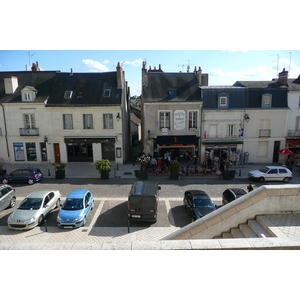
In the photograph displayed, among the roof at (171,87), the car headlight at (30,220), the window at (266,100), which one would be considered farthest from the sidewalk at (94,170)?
the car headlight at (30,220)

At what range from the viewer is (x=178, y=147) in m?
23.1

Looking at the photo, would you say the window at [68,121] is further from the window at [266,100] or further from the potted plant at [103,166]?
the window at [266,100]

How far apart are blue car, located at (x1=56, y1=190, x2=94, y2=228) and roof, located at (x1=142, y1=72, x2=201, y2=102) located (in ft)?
40.9

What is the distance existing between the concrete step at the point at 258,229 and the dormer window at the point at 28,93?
21.5 meters

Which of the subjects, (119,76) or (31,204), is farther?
(119,76)

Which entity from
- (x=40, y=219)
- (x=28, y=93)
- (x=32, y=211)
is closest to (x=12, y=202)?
(x=32, y=211)

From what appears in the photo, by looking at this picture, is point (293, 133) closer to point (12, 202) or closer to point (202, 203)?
point (202, 203)

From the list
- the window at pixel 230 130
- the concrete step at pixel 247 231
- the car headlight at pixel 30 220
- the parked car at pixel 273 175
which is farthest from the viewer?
the window at pixel 230 130

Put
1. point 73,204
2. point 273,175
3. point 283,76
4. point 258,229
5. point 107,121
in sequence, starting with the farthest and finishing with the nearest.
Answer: point 283,76 → point 107,121 → point 273,175 → point 73,204 → point 258,229

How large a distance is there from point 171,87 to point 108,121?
6.90m

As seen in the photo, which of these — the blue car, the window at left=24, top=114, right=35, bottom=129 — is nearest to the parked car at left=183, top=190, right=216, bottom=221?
the blue car

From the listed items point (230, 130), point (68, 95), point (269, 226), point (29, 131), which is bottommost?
point (269, 226)

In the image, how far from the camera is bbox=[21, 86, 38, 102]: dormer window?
21539mm

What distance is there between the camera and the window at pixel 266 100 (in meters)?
22.3
